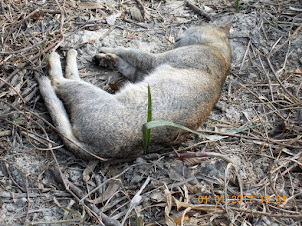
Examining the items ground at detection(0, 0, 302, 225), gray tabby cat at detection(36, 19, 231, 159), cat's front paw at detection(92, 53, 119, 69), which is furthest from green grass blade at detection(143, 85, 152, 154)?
cat's front paw at detection(92, 53, 119, 69)

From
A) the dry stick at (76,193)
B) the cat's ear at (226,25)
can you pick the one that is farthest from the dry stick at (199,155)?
the cat's ear at (226,25)

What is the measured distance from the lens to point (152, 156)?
324 centimetres

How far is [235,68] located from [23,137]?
297 centimetres

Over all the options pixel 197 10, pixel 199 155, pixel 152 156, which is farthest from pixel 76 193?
pixel 197 10

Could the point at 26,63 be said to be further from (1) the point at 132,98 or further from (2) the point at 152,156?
(2) the point at 152,156

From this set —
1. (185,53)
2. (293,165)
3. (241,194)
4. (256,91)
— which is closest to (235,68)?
(256,91)

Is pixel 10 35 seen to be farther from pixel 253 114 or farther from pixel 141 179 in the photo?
pixel 253 114

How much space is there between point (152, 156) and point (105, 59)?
1.63 metres

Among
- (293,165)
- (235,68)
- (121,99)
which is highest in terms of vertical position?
(121,99)

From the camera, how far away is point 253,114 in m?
3.99

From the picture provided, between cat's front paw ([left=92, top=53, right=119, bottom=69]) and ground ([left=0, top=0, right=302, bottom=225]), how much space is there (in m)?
0.10

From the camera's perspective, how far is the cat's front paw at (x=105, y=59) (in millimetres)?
4234

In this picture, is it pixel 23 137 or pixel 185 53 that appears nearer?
pixel 23 137
